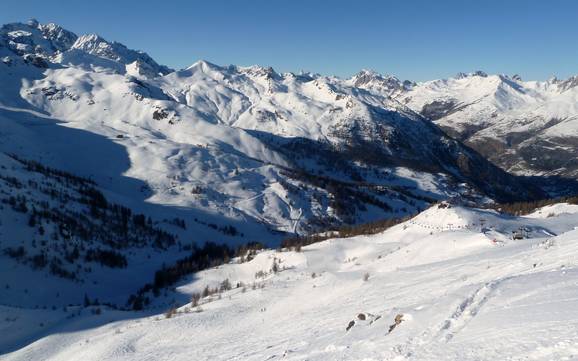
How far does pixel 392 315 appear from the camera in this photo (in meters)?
18.4

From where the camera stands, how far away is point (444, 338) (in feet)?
45.9

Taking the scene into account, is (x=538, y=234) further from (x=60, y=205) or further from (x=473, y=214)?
(x=60, y=205)

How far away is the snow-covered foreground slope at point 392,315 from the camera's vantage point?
1352 centimetres

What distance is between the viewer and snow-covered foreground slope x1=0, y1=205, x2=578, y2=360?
44.4 feet

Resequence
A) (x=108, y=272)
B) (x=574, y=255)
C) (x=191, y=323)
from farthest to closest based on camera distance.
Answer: (x=108, y=272), (x=191, y=323), (x=574, y=255)

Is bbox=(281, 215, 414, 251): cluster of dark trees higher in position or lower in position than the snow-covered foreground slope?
higher

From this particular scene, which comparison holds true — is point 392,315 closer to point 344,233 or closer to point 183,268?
point 344,233

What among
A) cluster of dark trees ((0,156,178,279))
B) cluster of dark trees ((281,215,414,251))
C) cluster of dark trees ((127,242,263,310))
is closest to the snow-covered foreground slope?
cluster of dark trees ((281,215,414,251))

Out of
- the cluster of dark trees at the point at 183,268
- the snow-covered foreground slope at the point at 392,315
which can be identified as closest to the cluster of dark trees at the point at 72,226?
the cluster of dark trees at the point at 183,268

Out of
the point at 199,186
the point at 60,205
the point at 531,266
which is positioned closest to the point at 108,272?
the point at 60,205

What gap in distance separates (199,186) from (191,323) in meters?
110

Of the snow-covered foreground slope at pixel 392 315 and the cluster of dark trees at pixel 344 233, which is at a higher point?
the cluster of dark trees at pixel 344 233

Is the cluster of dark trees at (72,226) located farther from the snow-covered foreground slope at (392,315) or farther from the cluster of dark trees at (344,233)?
the snow-covered foreground slope at (392,315)

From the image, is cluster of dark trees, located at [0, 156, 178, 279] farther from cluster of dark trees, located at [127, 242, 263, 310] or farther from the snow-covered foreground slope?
the snow-covered foreground slope
